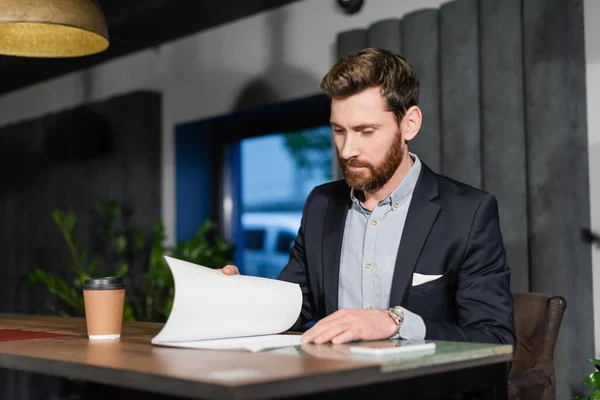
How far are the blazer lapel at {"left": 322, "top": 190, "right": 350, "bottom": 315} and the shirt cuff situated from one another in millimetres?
479

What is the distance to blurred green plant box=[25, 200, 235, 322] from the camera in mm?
4578

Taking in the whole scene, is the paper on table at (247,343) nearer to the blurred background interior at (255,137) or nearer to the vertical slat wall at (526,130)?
the blurred background interior at (255,137)

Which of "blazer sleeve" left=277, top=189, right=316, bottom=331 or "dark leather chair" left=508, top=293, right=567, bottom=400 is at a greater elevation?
"blazer sleeve" left=277, top=189, right=316, bottom=331

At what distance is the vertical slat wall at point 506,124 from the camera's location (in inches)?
120

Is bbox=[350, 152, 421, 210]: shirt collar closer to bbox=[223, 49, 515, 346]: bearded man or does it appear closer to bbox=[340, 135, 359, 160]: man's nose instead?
bbox=[223, 49, 515, 346]: bearded man

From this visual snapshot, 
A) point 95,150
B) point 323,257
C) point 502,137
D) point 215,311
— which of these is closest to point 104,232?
point 95,150

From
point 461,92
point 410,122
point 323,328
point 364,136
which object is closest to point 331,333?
point 323,328

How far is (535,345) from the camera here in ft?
7.10

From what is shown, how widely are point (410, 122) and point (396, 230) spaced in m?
0.27

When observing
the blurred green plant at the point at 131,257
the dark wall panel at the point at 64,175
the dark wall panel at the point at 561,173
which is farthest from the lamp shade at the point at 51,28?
the dark wall panel at the point at 64,175

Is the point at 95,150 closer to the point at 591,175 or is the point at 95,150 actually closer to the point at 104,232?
the point at 104,232

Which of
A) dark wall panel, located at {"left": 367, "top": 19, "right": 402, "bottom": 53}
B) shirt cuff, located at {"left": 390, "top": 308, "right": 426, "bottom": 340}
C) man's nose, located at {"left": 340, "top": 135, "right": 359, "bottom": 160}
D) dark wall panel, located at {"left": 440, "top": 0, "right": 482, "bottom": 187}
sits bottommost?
shirt cuff, located at {"left": 390, "top": 308, "right": 426, "bottom": 340}

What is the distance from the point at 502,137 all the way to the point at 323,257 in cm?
129

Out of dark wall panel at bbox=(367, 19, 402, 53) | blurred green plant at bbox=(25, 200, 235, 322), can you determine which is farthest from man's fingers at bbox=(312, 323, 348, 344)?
blurred green plant at bbox=(25, 200, 235, 322)
